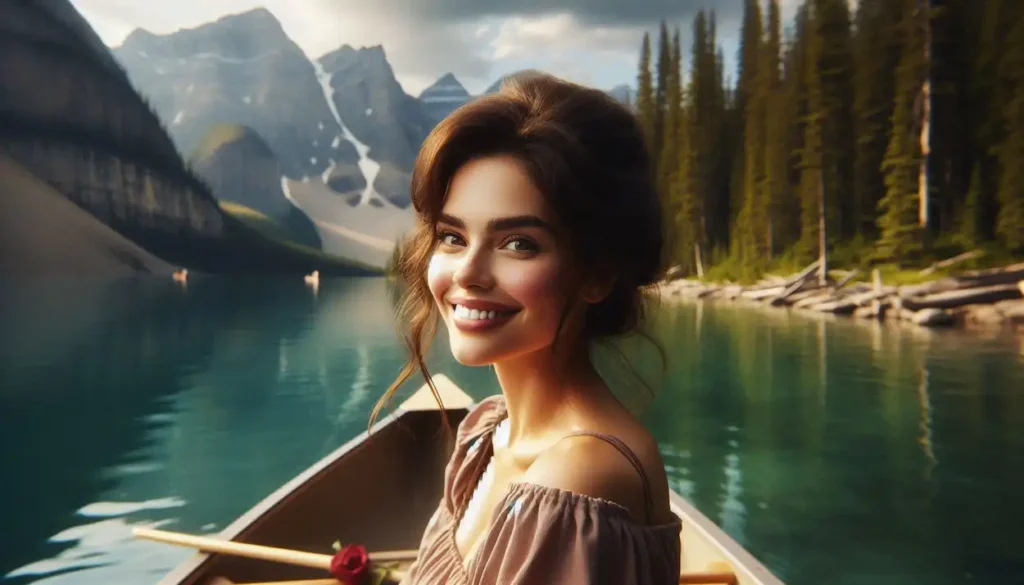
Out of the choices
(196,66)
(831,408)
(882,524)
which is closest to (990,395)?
(831,408)

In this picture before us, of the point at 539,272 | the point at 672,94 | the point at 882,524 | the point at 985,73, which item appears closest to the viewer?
the point at 539,272

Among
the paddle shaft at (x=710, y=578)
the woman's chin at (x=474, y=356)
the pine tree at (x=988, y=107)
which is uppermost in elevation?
the pine tree at (x=988, y=107)

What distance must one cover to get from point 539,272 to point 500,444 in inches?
9.1

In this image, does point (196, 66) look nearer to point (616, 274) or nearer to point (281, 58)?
point (281, 58)

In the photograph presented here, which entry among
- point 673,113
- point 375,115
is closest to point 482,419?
point 673,113

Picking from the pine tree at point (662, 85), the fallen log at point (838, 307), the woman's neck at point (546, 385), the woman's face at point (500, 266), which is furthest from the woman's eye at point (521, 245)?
the pine tree at point (662, 85)

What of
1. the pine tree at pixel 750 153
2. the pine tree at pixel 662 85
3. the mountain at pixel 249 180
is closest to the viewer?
the pine tree at pixel 750 153

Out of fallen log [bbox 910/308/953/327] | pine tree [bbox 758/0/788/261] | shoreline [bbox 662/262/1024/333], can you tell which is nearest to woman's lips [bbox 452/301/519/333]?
shoreline [bbox 662/262/1024/333]

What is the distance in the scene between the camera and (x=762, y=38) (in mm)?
7684

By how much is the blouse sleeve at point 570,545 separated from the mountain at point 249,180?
39.6ft

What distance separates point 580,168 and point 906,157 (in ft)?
20.7

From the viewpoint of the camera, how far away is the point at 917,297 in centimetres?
561

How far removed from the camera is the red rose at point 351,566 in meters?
1.46

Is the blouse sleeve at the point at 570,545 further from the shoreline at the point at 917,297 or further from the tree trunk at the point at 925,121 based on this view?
the tree trunk at the point at 925,121
